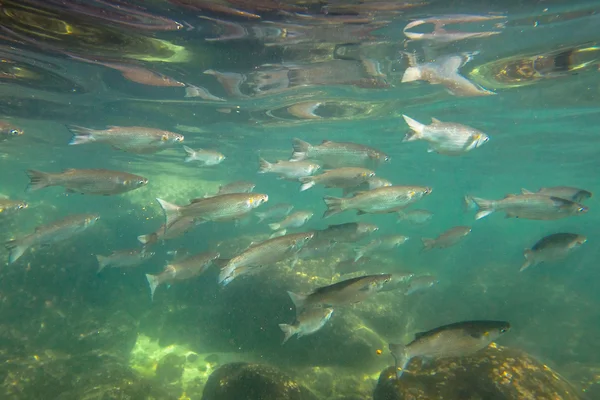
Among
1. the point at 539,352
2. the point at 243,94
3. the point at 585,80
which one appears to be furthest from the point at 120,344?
the point at 585,80

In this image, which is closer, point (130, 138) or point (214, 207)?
point (214, 207)

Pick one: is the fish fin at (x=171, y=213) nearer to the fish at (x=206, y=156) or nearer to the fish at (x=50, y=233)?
the fish at (x=50, y=233)

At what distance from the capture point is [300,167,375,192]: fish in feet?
26.3

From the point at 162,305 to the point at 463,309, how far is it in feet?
45.6

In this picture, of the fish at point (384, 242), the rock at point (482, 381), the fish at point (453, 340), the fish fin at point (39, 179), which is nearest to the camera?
the fish at point (453, 340)

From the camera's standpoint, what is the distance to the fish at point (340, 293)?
5.77 m

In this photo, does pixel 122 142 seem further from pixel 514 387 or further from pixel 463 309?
pixel 463 309

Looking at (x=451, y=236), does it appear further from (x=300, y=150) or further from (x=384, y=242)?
(x=300, y=150)

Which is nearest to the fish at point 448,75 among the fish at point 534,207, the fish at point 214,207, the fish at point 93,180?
the fish at point 534,207

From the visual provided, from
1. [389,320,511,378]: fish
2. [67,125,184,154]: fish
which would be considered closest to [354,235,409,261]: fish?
[389,320,511,378]: fish

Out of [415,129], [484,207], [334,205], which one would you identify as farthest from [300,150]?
[484,207]

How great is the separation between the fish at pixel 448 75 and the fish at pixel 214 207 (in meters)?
9.08

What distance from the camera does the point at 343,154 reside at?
8.52 metres

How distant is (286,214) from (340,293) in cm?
710
